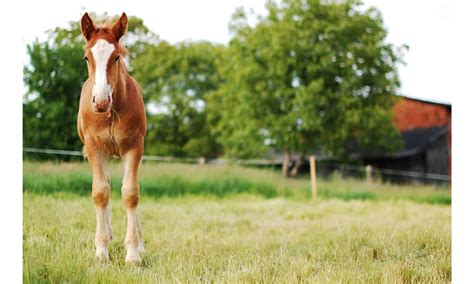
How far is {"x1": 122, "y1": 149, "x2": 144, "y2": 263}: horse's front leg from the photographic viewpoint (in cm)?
283

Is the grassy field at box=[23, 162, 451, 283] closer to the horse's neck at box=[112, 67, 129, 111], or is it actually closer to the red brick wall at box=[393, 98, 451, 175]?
the horse's neck at box=[112, 67, 129, 111]

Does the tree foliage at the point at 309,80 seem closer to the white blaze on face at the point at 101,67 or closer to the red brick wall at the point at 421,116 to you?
the red brick wall at the point at 421,116

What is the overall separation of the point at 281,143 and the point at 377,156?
12.5 ft

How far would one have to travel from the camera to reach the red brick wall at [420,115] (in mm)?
13734

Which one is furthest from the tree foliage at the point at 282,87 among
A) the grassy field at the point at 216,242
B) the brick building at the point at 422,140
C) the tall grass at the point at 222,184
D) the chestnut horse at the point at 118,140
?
the chestnut horse at the point at 118,140

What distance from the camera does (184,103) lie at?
10859mm

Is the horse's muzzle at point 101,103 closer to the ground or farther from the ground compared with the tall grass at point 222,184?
farther from the ground

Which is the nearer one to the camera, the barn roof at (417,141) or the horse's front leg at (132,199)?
the horse's front leg at (132,199)

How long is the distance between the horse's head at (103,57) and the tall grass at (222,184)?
4.89ft

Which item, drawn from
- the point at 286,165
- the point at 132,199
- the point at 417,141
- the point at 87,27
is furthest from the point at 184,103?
the point at 87,27

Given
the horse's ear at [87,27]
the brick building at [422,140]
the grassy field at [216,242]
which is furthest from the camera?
the brick building at [422,140]
